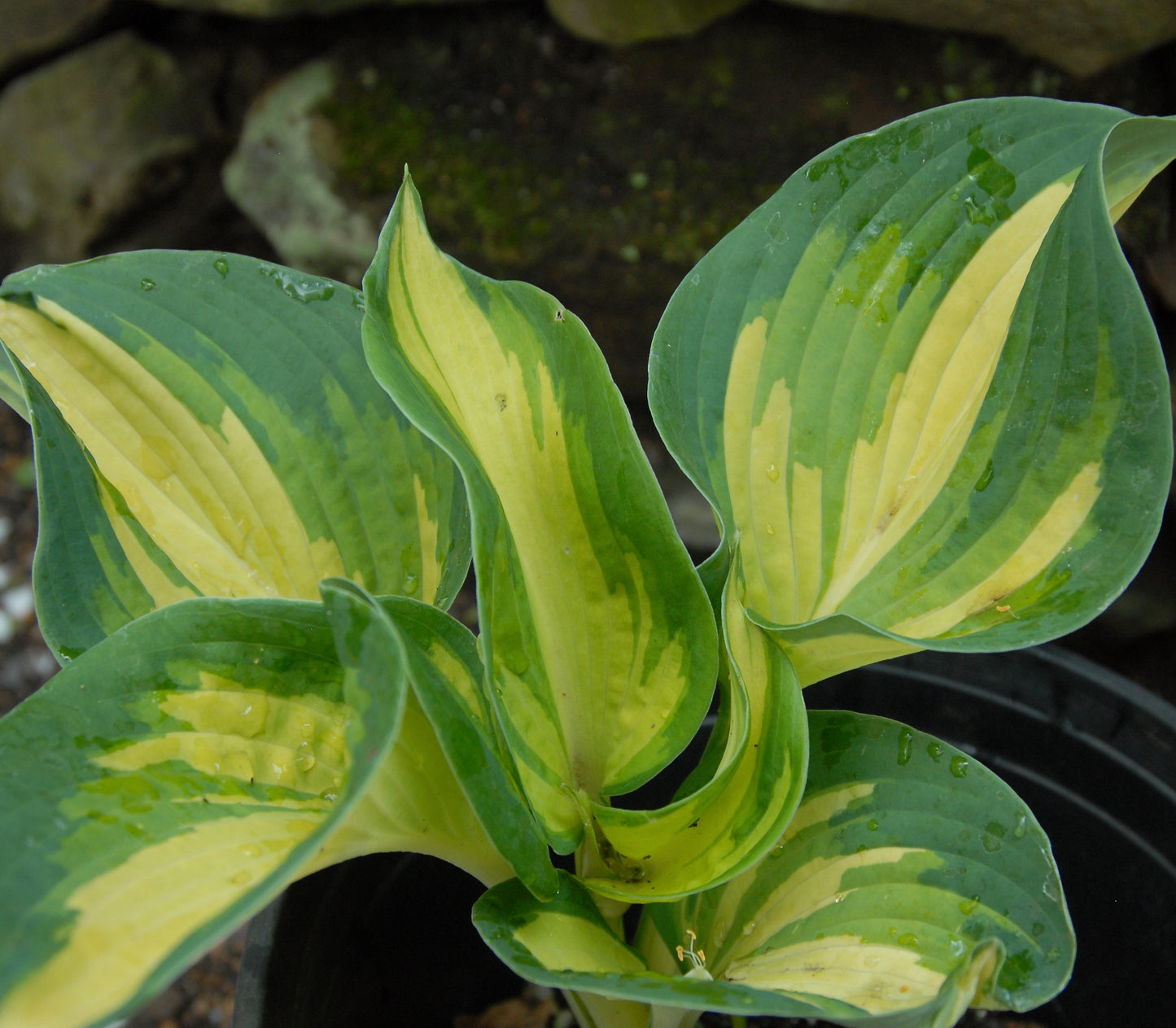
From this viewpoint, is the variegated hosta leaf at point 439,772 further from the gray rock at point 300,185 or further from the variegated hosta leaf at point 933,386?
the gray rock at point 300,185

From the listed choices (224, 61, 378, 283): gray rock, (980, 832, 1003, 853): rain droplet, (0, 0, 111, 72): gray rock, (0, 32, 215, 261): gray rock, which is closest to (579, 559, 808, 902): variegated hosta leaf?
(980, 832, 1003, 853): rain droplet

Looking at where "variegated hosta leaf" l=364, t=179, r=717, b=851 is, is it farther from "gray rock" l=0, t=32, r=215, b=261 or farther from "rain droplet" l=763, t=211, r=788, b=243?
"gray rock" l=0, t=32, r=215, b=261

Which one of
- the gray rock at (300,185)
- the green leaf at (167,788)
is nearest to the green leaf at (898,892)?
the green leaf at (167,788)

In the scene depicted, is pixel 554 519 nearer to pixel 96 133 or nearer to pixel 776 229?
pixel 776 229

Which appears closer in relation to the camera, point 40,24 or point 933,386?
point 933,386

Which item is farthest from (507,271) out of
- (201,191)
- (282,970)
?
(282,970)

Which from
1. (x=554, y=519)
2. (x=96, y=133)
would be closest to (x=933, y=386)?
(x=554, y=519)
